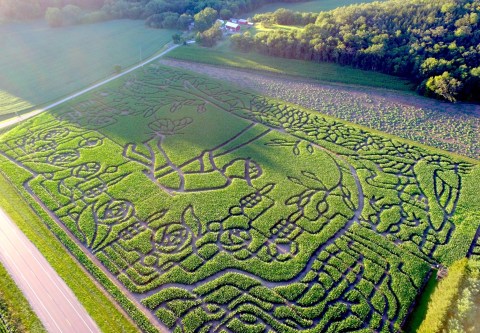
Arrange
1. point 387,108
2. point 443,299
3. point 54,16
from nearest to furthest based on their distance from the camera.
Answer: point 443,299 < point 387,108 < point 54,16

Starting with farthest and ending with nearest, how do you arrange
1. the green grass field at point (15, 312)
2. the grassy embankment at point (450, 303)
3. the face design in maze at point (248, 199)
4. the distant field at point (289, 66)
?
1. the distant field at point (289, 66)
2. the face design in maze at point (248, 199)
3. the green grass field at point (15, 312)
4. the grassy embankment at point (450, 303)

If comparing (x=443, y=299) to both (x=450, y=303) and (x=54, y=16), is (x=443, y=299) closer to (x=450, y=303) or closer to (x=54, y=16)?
(x=450, y=303)

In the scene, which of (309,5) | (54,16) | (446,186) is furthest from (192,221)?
(309,5)

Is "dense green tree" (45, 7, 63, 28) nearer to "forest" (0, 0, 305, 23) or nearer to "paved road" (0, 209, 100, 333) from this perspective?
"forest" (0, 0, 305, 23)

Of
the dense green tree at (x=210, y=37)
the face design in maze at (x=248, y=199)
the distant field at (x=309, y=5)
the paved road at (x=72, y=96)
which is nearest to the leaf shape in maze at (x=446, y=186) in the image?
the face design in maze at (x=248, y=199)

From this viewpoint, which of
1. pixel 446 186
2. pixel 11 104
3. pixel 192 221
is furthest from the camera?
pixel 11 104

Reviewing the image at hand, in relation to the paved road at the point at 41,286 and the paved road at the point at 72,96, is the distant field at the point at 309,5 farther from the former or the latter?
the paved road at the point at 41,286

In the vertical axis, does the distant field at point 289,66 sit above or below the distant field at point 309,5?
below
